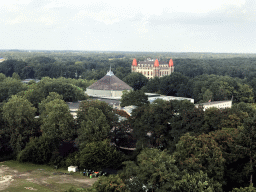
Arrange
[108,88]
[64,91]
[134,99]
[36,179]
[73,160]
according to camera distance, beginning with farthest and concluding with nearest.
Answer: [108,88], [64,91], [134,99], [73,160], [36,179]

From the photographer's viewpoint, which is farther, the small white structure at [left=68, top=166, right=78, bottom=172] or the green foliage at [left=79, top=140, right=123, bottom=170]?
the small white structure at [left=68, top=166, right=78, bottom=172]

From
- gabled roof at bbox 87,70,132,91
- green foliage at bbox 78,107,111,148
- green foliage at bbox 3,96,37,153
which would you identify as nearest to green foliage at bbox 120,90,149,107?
green foliage at bbox 78,107,111,148

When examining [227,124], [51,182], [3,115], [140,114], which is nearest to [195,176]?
[227,124]

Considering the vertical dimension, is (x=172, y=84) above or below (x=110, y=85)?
below

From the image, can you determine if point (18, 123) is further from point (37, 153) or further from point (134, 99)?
point (134, 99)

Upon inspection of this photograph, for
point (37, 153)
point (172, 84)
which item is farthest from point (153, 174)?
point (172, 84)

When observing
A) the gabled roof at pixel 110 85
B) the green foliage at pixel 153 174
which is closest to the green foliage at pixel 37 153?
the green foliage at pixel 153 174

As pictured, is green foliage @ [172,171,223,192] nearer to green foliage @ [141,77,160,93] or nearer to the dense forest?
the dense forest
